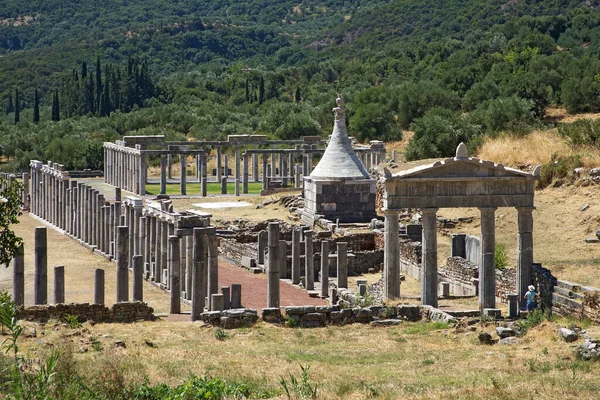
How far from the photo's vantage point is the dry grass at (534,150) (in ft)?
156

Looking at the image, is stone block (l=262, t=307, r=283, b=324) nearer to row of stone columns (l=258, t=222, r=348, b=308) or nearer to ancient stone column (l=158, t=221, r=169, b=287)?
row of stone columns (l=258, t=222, r=348, b=308)

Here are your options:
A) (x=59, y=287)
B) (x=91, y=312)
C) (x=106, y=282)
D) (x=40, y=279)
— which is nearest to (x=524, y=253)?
(x=91, y=312)

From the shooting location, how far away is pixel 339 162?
4816 cm

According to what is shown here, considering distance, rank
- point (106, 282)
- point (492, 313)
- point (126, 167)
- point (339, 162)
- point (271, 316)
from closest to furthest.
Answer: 1. point (271, 316)
2. point (492, 313)
3. point (106, 282)
4. point (339, 162)
5. point (126, 167)

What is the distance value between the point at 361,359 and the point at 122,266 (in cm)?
1135

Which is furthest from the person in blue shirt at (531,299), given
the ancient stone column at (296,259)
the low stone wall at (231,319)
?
the ancient stone column at (296,259)

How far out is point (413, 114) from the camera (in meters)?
84.1

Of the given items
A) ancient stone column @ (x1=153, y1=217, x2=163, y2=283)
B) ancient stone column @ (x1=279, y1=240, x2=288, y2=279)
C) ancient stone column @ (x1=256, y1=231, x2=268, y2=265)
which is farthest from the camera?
ancient stone column @ (x1=256, y1=231, x2=268, y2=265)

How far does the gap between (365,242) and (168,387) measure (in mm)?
23603

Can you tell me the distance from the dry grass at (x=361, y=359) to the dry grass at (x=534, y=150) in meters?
21.9

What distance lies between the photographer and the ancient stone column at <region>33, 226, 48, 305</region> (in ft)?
105

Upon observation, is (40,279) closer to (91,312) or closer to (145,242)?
(91,312)

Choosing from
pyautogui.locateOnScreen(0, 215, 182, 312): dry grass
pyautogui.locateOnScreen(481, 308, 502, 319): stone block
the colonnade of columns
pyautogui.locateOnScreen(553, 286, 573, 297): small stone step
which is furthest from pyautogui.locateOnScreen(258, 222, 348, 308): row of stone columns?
→ pyautogui.locateOnScreen(553, 286, 573, 297): small stone step

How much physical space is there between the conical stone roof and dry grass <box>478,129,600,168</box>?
5.78 m
